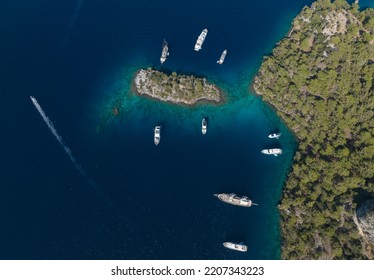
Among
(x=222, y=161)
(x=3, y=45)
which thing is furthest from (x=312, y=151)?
(x=3, y=45)

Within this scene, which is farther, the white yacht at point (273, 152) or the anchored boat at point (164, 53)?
the anchored boat at point (164, 53)

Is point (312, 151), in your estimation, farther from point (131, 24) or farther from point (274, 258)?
→ point (131, 24)

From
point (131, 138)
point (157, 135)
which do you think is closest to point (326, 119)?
point (157, 135)

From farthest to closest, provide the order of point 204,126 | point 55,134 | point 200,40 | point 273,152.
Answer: point 200,40 → point 204,126 → point 55,134 → point 273,152

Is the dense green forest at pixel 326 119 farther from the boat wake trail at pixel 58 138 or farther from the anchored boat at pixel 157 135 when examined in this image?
the boat wake trail at pixel 58 138

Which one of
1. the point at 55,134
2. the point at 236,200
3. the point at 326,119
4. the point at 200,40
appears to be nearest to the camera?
the point at 236,200

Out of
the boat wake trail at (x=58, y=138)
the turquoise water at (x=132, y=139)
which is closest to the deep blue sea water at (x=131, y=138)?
the turquoise water at (x=132, y=139)

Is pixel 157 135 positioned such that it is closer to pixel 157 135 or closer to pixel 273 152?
pixel 157 135
